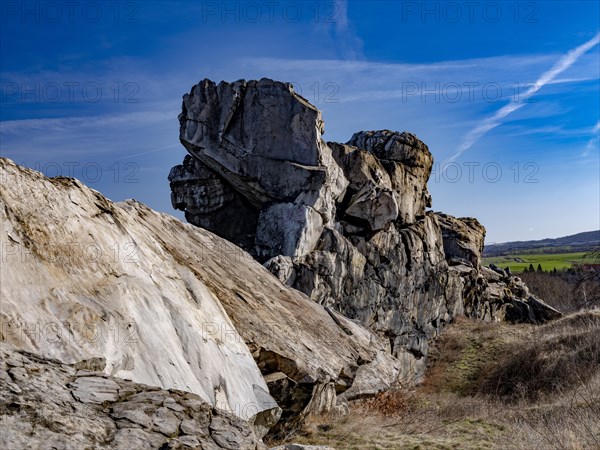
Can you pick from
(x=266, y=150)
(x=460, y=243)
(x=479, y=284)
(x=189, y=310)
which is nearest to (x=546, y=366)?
(x=266, y=150)

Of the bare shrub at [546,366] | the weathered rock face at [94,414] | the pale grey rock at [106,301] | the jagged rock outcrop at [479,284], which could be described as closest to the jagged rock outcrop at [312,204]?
the bare shrub at [546,366]

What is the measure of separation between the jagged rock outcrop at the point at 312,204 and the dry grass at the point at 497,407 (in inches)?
162

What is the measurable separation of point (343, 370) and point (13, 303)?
22.8ft

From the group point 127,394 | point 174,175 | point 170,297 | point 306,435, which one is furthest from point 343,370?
point 174,175

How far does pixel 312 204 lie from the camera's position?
26.3 m

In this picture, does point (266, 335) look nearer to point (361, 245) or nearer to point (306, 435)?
point (306, 435)

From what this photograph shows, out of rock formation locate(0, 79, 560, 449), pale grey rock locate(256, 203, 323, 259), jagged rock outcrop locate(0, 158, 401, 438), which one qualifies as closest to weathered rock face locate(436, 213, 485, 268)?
rock formation locate(0, 79, 560, 449)

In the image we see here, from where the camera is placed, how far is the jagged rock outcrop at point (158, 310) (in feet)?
20.3

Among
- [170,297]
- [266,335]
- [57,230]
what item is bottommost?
[266,335]

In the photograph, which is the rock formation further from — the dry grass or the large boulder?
the dry grass

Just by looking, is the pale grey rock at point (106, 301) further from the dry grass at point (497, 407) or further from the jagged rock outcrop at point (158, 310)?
the dry grass at point (497, 407)

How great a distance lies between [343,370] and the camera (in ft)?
35.3

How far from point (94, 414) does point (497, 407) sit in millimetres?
15052

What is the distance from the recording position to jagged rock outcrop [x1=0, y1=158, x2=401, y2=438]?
6.19 meters
